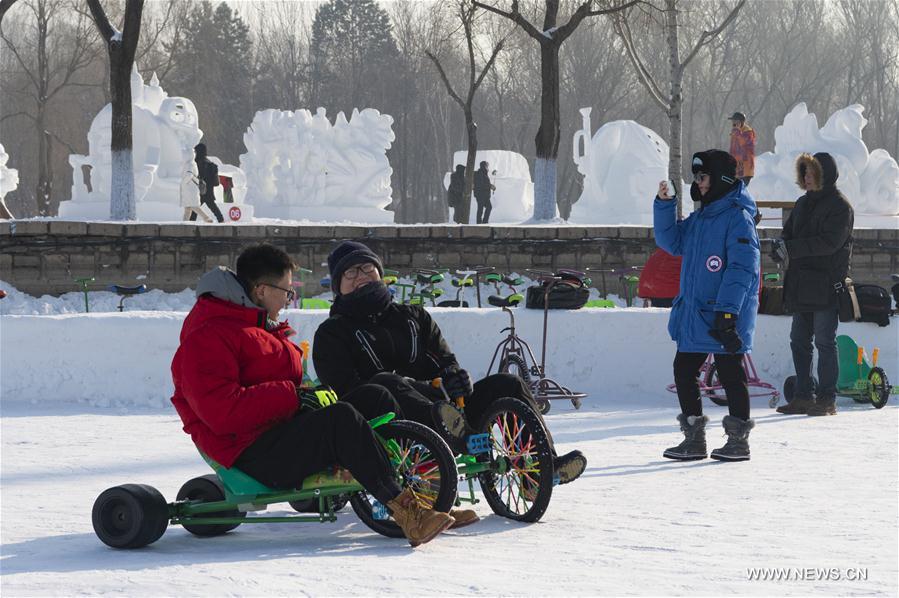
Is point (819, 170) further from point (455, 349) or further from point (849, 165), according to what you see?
point (849, 165)

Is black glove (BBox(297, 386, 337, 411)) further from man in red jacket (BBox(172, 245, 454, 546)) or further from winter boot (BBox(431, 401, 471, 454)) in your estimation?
winter boot (BBox(431, 401, 471, 454))

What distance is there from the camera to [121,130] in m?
22.2

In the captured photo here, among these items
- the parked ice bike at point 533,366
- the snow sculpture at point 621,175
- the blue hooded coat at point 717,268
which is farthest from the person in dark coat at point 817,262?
the snow sculpture at point 621,175

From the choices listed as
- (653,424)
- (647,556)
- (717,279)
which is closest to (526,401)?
(647,556)

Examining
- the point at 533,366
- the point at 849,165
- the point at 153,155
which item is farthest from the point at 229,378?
the point at 849,165

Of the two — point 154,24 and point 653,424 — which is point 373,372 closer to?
point 653,424

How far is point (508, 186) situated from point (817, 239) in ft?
104

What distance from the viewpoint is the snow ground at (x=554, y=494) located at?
4.52 meters

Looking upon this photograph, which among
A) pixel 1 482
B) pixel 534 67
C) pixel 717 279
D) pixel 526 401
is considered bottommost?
pixel 1 482

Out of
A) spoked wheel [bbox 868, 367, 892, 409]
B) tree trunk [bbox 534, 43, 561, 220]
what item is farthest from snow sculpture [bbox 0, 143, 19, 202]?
spoked wheel [bbox 868, 367, 892, 409]

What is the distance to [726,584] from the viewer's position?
4473 millimetres

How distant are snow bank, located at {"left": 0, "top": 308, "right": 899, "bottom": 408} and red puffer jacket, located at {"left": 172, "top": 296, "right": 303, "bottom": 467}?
19.6 feet

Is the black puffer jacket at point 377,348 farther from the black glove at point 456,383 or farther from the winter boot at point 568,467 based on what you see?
the winter boot at point 568,467

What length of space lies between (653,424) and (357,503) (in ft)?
15.7
